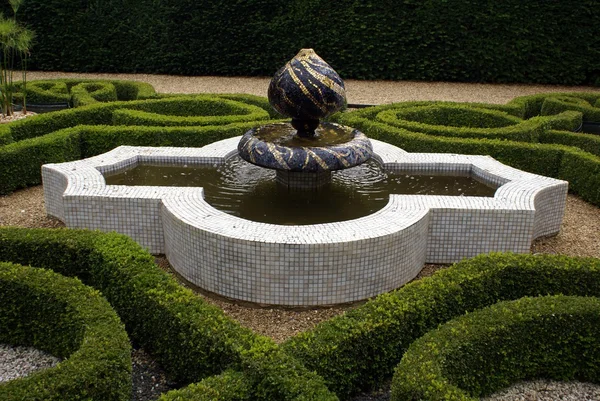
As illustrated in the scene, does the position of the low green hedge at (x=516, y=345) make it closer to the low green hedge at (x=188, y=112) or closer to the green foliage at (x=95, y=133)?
the green foliage at (x=95, y=133)

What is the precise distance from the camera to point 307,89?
8.74 meters

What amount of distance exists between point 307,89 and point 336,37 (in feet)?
49.7

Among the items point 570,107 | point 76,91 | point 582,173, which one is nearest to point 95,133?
point 76,91

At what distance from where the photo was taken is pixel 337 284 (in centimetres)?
776

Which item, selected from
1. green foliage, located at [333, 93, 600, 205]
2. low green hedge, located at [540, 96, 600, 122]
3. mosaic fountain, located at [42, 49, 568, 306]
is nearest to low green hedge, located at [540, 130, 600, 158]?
green foliage, located at [333, 93, 600, 205]

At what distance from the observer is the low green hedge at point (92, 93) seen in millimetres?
15906

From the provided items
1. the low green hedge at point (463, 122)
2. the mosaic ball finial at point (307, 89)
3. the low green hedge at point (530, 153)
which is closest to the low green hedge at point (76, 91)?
the low green hedge at point (463, 122)

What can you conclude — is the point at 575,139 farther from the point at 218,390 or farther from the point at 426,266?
the point at 218,390

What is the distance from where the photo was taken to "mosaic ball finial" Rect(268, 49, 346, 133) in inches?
345

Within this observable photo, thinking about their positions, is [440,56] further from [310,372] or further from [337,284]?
[310,372]

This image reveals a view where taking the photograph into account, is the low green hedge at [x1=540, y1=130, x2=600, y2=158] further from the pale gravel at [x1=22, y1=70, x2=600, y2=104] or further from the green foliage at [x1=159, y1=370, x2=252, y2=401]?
the green foliage at [x1=159, y1=370, x2=252, y2=401]

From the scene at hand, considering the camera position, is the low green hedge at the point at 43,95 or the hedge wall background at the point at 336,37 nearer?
the low green hedge at the point at 43,95

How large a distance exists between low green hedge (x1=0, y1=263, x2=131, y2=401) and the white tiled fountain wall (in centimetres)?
190

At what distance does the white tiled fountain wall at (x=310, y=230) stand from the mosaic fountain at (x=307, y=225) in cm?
2
